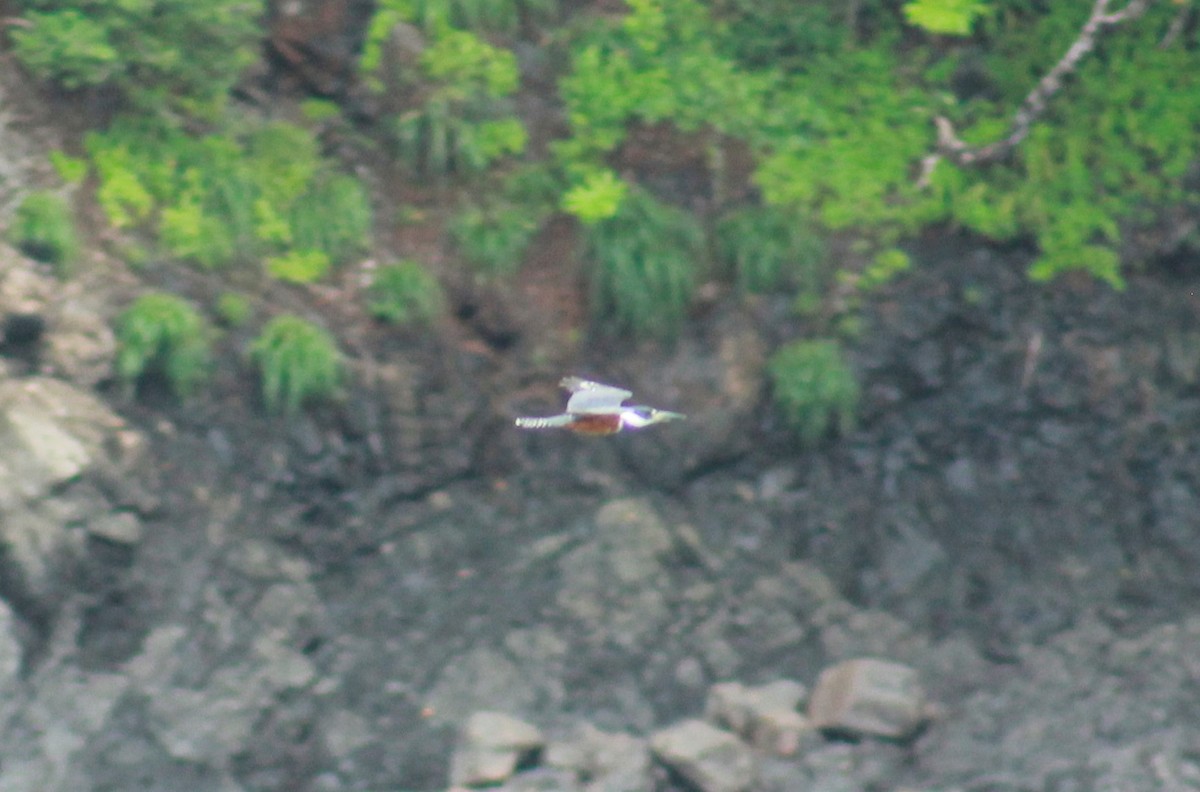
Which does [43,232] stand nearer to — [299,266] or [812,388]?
[299,266]

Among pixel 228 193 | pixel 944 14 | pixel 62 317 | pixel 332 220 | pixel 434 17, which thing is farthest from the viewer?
pixel 434 17

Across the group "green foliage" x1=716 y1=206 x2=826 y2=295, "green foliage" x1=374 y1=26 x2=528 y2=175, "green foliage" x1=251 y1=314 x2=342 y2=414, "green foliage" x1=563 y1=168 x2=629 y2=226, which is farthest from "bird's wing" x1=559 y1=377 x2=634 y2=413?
"green foliage" x1=374 y1=26 x2=528 y2=175

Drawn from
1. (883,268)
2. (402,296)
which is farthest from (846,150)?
(402,296)

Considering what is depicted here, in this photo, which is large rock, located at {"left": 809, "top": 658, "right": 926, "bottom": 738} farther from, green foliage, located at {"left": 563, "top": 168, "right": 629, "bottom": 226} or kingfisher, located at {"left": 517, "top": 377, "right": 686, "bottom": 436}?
kingfisher, located at {"left": 517, "top": 377, "right": 686, "bottom": 436}

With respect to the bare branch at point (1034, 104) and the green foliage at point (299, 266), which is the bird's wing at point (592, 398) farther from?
the bare branch at point (1034, 104)

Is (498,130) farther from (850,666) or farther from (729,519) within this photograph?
(850,666)

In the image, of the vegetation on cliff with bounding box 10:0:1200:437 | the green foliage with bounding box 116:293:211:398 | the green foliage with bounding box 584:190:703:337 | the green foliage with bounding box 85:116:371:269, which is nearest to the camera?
the green foliage with bounding box 116:293:211:398
